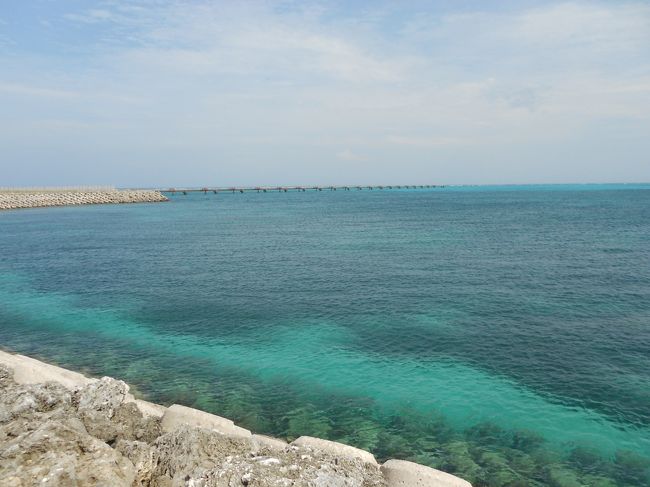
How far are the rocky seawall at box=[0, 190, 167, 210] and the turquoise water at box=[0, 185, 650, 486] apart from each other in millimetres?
91434

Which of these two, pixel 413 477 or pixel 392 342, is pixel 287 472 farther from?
pixel 392 342

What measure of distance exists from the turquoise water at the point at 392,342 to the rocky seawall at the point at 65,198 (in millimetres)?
91434

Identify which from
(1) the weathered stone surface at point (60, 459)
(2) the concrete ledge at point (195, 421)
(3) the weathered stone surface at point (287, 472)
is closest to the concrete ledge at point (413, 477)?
(3) the weathered stone surface at point (287, 472)

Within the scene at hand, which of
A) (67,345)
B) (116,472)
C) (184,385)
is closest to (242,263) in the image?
(67,345)

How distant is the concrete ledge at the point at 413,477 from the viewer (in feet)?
41.2

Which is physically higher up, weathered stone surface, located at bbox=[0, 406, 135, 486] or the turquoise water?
weathered stone surface, located at bbox=[0, 406, 135, 486]

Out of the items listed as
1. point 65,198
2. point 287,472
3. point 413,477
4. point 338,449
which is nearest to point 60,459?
point 287,472

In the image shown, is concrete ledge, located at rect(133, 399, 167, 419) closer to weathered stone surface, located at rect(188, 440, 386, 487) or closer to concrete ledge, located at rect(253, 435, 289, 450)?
concrete ledge, located at rect(253, 435, 289, 450)

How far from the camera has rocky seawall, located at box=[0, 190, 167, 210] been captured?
430 ft

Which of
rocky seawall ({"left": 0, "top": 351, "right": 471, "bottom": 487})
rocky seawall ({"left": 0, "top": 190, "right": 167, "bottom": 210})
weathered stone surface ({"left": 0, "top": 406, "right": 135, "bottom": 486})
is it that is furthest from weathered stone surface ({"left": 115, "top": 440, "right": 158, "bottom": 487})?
rocky seawall ({"left": 0, "top": 190, "right": 167, "bottom": 210})

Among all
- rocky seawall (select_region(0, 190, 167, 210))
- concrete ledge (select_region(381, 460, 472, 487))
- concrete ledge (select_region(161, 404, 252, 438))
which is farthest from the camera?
rocky seawall (select_region(0, 190, 167, 210))

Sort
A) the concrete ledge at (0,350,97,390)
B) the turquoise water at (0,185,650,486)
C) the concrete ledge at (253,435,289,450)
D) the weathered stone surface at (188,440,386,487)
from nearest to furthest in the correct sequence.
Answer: the weathered stone surface at (188,440,386,487)
the concrete ledge at (253,435,289,450)
the concrete ledge at (0,350,97,390)
the turquoise water at (0,185,650,486)

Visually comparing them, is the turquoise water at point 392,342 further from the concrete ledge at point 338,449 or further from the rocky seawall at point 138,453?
the rocky seawall at point 138,453

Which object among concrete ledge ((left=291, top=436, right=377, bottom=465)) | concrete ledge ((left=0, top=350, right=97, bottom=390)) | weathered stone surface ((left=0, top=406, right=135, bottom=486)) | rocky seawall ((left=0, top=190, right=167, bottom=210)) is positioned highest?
rocky seawall ((left=0, top=190, right=167, bottom=210))
